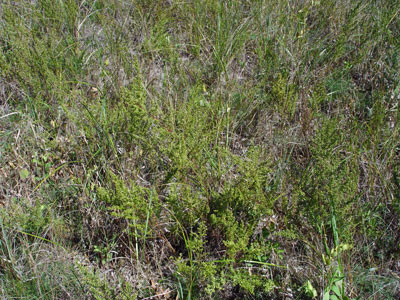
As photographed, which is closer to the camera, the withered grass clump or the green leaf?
the withered grass clump

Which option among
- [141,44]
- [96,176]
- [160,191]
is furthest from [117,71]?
[160,191]

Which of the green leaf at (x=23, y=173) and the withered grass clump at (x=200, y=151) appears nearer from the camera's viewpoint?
the withered grass clump at (x=200, y=151)

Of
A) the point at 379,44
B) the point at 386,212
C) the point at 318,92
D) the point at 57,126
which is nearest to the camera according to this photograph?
the point at 386,212

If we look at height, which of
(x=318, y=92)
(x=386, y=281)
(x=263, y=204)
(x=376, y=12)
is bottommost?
(x=386, y=281)

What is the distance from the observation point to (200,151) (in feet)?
6.27

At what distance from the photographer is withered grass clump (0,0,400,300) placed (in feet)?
5.88

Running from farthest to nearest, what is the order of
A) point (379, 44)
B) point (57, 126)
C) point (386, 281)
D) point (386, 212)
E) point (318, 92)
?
point (379, 44) → point (318, 92) → point (57, 126) → point (386, 212) → point (386, 281)

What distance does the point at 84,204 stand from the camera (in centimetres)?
206

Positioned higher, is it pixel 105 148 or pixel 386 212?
pixel 105 148

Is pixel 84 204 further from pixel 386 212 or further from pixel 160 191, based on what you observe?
pixel 386 212

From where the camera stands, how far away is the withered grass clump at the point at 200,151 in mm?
1791

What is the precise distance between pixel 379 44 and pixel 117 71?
2047mm

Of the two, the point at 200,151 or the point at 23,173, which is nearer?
the point at 200,151

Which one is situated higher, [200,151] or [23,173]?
[200,151]
